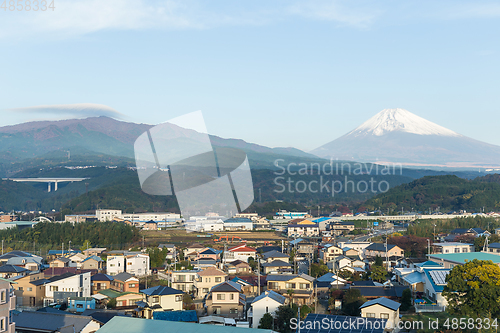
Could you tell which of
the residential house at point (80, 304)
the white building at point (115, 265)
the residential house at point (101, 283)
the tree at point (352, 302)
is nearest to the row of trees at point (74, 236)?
the white building at point (115, 265)

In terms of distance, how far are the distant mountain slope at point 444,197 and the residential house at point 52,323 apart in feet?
99.2

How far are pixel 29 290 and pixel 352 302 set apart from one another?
252 inches

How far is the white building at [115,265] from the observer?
13102 mm

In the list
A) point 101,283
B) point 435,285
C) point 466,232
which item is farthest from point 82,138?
point 435,285

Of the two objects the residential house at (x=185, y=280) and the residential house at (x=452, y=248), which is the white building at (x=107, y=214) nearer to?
the residential house at (x=185, y=280)

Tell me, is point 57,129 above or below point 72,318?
above

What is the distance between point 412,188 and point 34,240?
30.8 meters

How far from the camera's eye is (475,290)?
7055mm

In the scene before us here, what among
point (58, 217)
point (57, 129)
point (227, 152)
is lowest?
point (58, 217)

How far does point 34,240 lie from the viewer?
18844 millimetres

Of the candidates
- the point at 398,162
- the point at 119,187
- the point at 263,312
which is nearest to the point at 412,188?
the point at 119,187

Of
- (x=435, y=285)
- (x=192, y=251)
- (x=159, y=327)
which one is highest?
(x=159, y=327)

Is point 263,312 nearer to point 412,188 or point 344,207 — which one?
point 344,207

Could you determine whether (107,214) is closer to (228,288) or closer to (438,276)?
(228,288)
